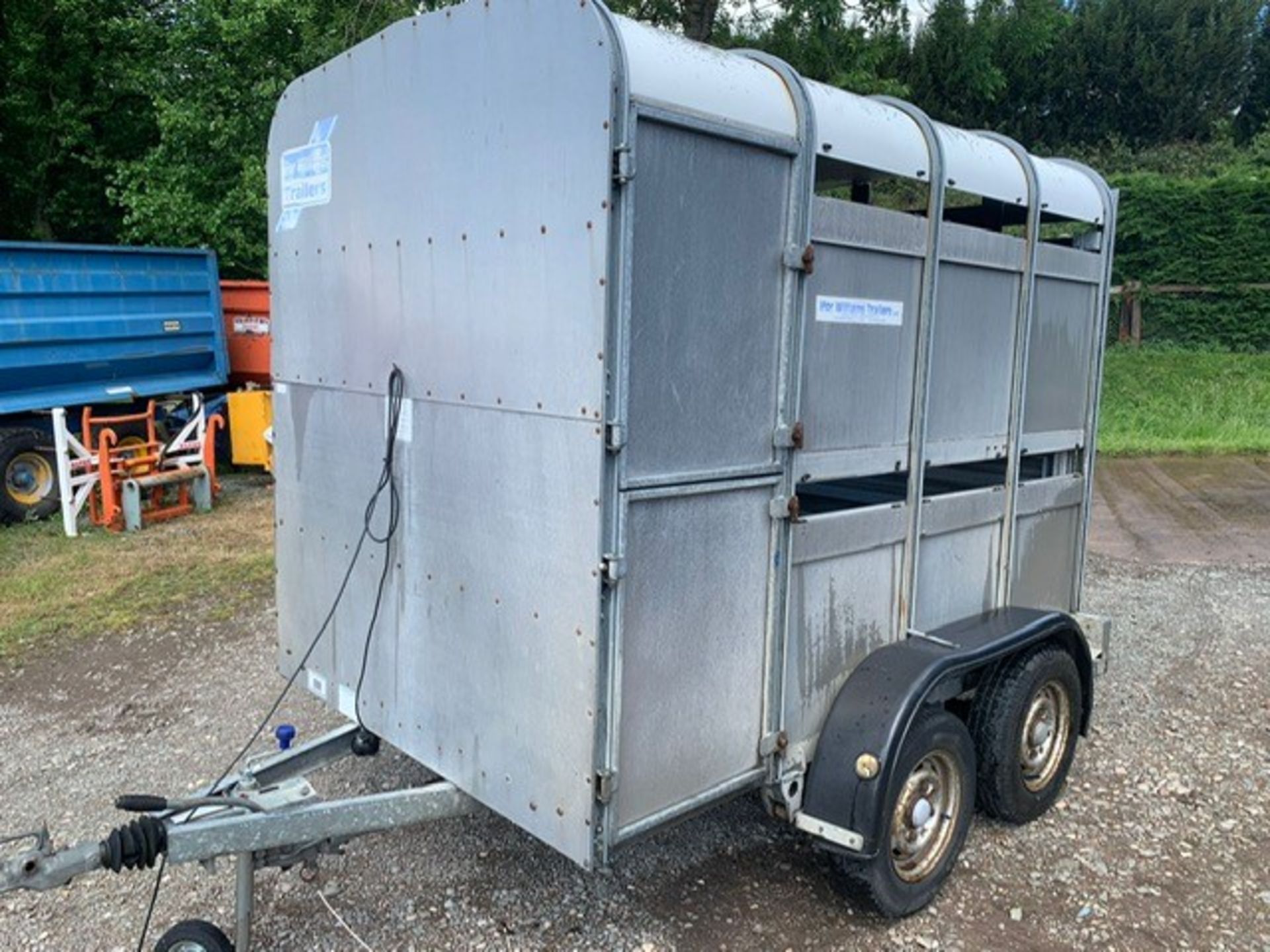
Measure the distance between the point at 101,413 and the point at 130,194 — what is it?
5.01 m

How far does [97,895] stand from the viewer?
334cm

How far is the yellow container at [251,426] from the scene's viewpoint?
10.9m

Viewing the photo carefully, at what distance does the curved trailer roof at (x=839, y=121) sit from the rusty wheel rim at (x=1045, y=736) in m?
1.94

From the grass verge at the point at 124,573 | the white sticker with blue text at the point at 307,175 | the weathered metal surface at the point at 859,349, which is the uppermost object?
the white sticker with blue text at the point at 307,175

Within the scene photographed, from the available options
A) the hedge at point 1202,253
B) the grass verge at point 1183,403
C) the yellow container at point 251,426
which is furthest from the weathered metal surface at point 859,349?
the hedge at point 1202,253

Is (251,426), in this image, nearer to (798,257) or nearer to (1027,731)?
(1027,731)

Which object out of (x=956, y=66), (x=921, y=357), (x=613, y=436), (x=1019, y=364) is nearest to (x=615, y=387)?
(x=613, y=436)

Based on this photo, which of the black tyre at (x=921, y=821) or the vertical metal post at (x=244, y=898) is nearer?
the vertical metal post at (x=244, y=898)

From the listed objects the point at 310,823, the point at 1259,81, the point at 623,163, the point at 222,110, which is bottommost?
the point at 310,823

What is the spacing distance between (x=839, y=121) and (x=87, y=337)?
9.12 meters

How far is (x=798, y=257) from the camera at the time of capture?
2.81 m

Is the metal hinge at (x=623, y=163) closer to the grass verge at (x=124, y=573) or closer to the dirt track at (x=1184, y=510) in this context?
the grass verge at (x=124, y=573)

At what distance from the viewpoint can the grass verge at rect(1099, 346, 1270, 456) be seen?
44.3 feet

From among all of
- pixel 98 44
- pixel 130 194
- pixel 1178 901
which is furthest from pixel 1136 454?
pixel 98 44
